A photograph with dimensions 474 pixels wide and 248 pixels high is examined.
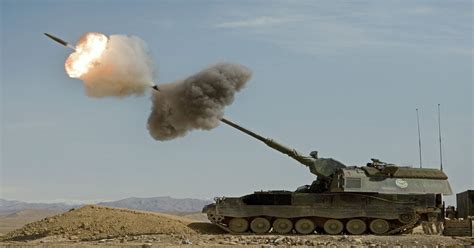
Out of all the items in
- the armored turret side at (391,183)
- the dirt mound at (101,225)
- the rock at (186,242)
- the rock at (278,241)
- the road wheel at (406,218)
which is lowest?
the rock at (186,242)

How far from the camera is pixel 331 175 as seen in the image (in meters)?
35.3

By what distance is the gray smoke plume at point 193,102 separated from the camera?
107 ft

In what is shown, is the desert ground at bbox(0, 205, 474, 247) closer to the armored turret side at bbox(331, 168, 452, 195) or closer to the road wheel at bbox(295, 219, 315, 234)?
the road wheel at bbox(295, 219, 315, 234)

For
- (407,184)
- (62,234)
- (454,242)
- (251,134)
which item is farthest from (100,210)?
(454,242)

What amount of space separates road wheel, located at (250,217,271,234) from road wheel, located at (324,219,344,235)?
100 inches

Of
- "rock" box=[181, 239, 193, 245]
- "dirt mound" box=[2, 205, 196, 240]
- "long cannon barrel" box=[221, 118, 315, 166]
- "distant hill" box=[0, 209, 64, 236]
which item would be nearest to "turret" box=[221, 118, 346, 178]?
"long cannon barrel" box=[221, 118, 315, 166]

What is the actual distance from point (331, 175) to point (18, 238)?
1367 centimetres

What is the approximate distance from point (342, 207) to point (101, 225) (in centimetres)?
1030

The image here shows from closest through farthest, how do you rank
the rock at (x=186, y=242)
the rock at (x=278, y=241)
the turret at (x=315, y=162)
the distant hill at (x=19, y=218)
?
the rock at (x=186, y=242)
the rock at (x=278, y=241)
the turret at (x=315, y=162)
the distant hill at (x=19, y=218)

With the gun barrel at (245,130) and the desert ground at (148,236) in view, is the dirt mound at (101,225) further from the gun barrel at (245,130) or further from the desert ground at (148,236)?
the gun barrel at (245,130)

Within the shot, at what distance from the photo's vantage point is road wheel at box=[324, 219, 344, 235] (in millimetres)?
34303

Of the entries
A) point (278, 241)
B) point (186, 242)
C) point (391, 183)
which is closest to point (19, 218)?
point (391, 183)

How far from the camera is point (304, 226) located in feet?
113

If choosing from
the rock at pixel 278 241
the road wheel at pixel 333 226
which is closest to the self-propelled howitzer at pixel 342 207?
the road wheel at pixel 333 226
